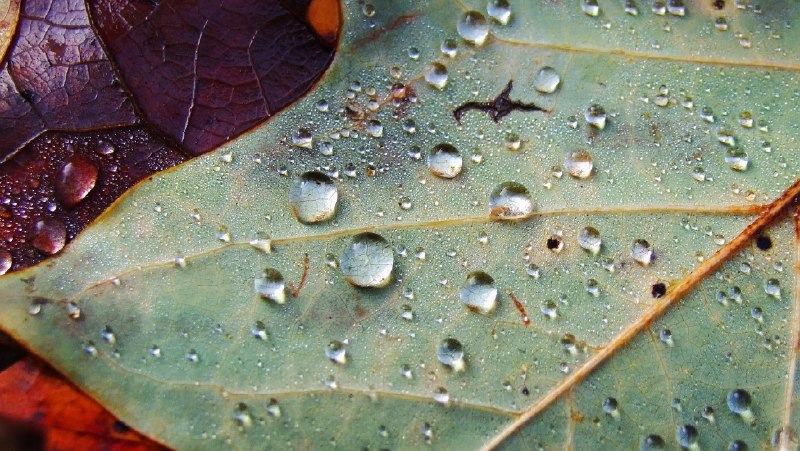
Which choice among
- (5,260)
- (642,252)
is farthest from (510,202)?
(5,260)

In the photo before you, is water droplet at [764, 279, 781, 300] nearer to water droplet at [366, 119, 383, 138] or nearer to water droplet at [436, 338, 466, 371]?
water droplet at [436, 338, 466, 371]

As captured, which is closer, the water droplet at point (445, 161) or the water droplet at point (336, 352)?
the water droplet at point (336, 352)

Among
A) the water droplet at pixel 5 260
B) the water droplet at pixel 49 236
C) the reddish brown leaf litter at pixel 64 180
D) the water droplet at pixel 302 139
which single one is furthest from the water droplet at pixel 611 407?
the water droplet at pixel 5 260

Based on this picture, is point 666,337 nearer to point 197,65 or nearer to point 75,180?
point 197,65

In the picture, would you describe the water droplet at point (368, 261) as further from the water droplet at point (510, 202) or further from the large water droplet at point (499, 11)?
the large water droplet at point (499, 11)

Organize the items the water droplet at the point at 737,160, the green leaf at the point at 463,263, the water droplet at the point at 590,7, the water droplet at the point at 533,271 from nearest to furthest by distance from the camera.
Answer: the green leaf at the point at 463,263
the water droplet at the point at 533,271
the water droplet at the point at 737,160
the water droplet at the point at 590,7

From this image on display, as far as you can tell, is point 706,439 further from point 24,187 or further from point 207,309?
point 24,187

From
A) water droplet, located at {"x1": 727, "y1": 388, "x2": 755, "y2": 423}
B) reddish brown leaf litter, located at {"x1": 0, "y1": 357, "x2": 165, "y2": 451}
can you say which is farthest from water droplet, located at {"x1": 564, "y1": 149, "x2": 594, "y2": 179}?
reddish brown leaf litter, located at {"x1": 0, "y1": 357, "x2": 165, "y2": 451}
